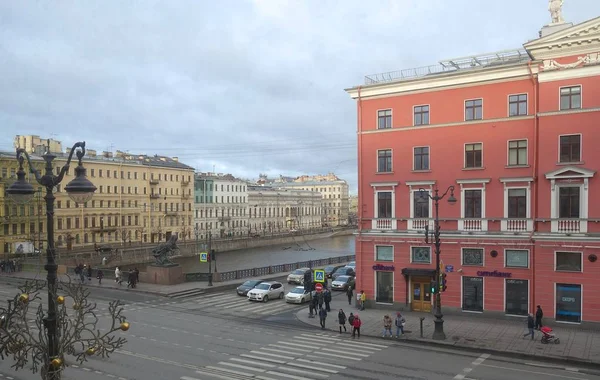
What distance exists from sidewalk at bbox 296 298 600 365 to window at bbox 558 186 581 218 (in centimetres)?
569

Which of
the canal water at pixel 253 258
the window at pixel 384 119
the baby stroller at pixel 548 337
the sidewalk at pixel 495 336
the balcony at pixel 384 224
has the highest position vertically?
the window at pixel 384 119

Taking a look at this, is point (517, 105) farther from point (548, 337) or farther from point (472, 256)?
point (548, 337)

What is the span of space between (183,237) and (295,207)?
171ft

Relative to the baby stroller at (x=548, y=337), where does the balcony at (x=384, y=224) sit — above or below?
above

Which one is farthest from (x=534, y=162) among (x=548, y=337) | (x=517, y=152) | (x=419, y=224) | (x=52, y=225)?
(x=52, y=225)

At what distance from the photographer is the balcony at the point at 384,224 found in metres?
30.7

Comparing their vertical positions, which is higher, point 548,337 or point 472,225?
point 472,225

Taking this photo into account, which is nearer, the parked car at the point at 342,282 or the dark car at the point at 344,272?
the parked car at the point at 342,282

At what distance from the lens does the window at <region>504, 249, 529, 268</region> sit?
2698 cm

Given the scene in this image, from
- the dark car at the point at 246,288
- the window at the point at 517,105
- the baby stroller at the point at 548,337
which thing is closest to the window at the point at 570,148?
the window at the point at 517,105

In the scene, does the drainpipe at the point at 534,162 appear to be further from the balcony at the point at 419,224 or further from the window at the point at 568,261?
the balcony at the point at 419,224

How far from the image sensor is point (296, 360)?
64.1 feet

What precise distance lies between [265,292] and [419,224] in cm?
1171

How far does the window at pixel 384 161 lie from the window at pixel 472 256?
6625mm
